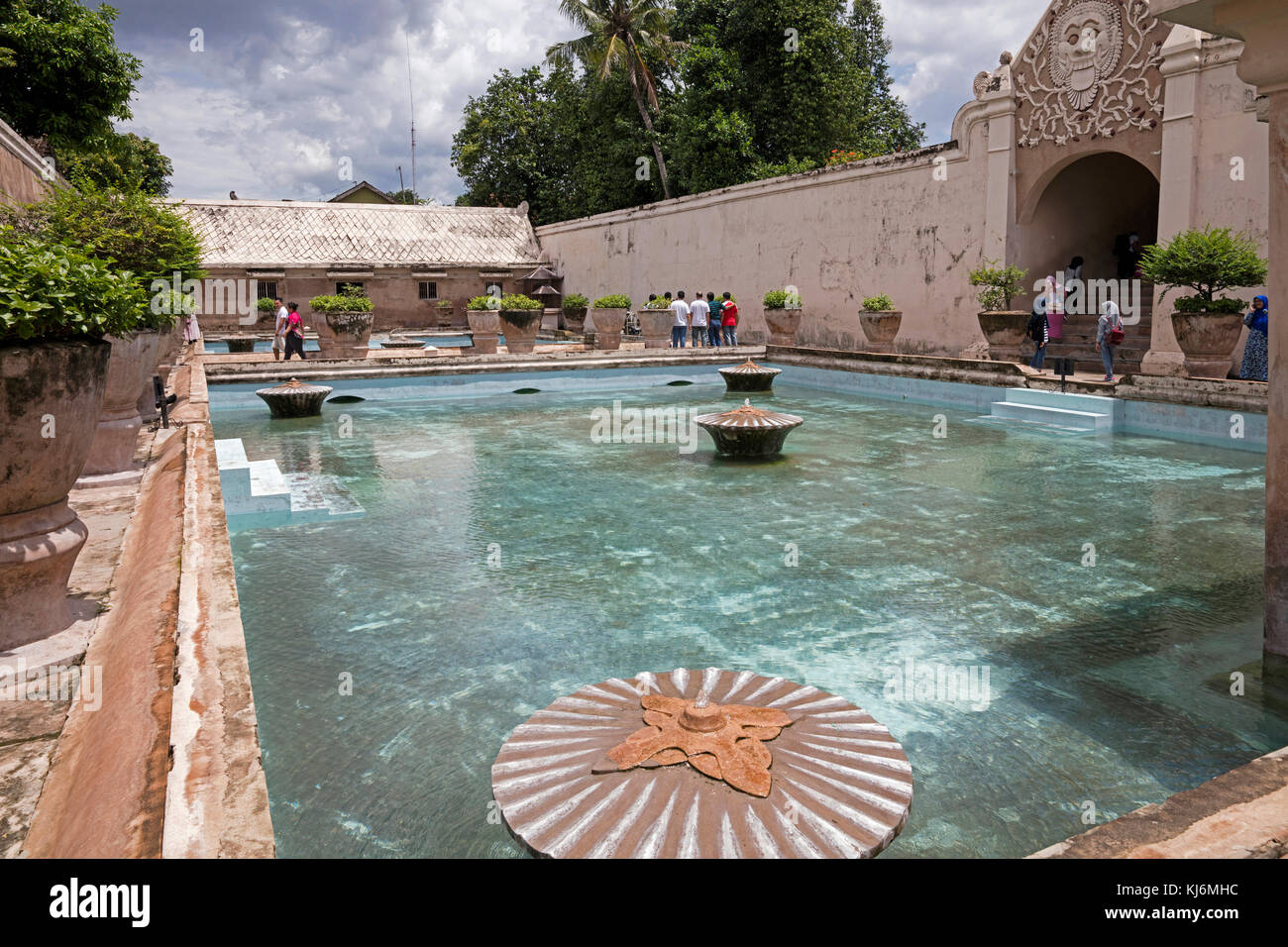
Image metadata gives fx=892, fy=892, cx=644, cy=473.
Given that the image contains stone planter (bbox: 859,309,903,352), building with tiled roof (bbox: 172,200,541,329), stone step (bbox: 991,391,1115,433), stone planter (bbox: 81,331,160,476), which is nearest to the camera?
stone planter (bbox: 81,331,160,476)

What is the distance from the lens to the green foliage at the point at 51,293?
3057 millimetres

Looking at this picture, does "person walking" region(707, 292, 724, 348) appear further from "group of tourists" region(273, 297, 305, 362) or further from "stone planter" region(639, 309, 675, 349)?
"group of tourists" region(273, 297, 305, 362)

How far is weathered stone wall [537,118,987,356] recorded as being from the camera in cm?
1520

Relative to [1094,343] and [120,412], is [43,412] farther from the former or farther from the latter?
[1094,343]

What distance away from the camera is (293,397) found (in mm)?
11055

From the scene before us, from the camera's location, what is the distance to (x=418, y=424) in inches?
436

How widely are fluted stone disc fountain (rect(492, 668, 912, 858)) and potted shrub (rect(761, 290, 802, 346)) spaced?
47.7ft

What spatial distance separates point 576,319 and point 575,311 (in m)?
0.38

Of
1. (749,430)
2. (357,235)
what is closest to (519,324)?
A: (749,430)

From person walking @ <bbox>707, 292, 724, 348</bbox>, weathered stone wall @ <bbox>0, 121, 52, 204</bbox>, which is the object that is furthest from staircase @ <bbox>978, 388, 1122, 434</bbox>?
weathered stone wall @ <bbox>0, 121, 52, 204</bbox>

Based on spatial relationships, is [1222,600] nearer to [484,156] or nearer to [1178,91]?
[1178,91]

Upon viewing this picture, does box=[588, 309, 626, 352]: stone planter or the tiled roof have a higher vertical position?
the tiled roof
